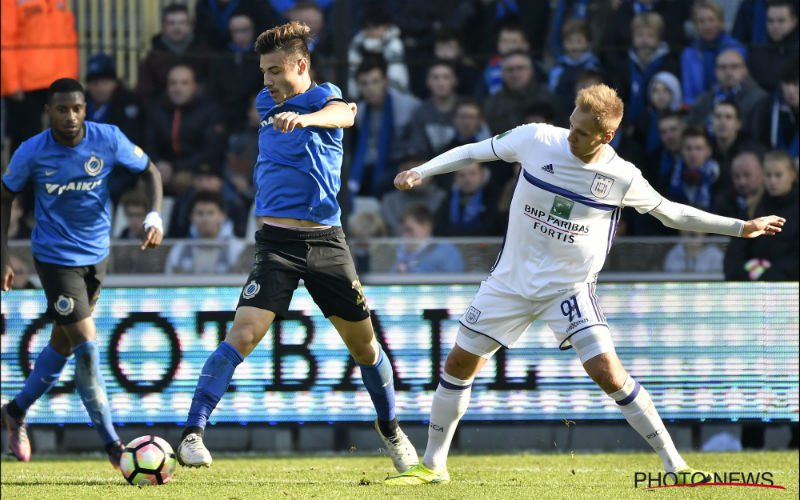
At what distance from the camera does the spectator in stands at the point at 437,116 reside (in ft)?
36.6

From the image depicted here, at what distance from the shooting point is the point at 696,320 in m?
9.14

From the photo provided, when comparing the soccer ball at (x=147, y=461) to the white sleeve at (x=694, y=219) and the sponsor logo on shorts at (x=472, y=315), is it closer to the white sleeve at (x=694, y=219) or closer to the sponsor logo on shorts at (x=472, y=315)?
the sponsor logo on shorts at (x=472, y=315)

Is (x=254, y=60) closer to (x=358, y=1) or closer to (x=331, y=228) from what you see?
(x=358, y=1)

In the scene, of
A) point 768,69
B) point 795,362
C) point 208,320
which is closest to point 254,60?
point 208,320

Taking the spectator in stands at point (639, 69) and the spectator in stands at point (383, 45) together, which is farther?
the spectator in stands at point (383, 45)

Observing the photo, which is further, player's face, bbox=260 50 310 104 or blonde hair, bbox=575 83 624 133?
player's face, bbox=260 50 310 104

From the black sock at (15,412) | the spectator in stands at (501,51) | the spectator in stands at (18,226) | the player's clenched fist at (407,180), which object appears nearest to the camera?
the player's clenched fist at (407,180)

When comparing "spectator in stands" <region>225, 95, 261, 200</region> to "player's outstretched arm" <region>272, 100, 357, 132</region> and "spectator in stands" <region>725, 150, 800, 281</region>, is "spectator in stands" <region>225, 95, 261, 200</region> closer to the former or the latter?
"spectator in stands" <region>725, 150, 800, 281</region>

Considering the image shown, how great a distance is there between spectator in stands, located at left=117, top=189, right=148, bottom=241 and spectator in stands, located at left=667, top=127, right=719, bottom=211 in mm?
4442

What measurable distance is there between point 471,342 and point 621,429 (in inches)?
127

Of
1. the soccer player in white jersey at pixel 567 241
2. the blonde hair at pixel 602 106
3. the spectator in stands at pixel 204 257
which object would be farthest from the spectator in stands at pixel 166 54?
the blonde hair at pixel 602 106

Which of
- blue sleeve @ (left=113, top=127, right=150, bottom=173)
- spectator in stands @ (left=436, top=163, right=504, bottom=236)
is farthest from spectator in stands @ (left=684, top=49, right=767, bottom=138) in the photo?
blue sleeve @ (left=113, top=127, right=150, bottom=173)

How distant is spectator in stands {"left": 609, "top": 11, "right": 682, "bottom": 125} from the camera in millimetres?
10781

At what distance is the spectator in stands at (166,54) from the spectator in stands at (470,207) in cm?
245
